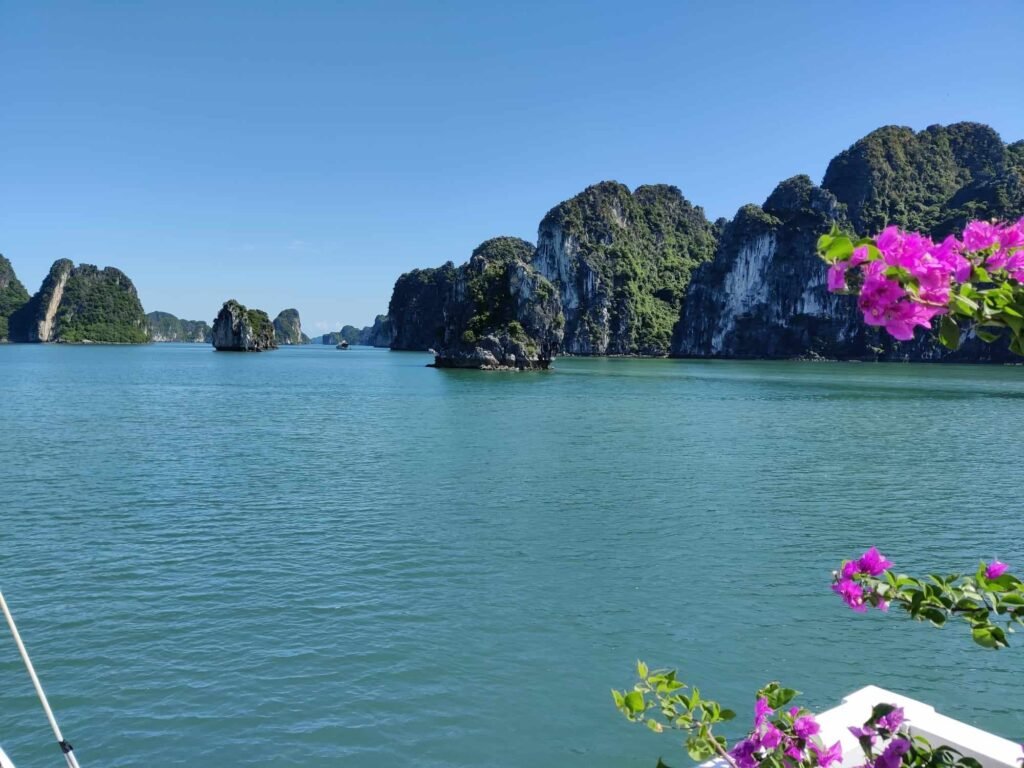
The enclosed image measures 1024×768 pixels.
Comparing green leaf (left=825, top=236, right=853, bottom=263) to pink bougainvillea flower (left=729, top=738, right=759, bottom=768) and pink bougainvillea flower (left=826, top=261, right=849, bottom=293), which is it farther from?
pink bougainvillea flower (left=729, top=738, right=759, bottom=768)

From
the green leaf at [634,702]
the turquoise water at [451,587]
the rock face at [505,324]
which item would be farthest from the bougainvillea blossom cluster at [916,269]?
the rock face at [505,324]

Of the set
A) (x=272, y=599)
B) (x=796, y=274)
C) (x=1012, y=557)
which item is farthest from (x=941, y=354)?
(x=272, y=599)

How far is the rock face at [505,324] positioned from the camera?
114 m

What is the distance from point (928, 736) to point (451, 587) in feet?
32.2

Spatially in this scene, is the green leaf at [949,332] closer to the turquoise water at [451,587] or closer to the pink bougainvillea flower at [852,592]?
the pink bougainvillea flower at [852,592]

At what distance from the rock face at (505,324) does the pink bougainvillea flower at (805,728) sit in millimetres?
109818

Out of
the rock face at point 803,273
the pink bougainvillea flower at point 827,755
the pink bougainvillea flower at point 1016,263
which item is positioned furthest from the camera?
the rock face at point 803,273

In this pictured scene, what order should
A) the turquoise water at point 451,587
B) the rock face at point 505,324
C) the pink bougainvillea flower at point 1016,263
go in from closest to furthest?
the pink bougainvillea flower at point 1016,263
the turquoise water at point 451,587
the rock face at point 505,324

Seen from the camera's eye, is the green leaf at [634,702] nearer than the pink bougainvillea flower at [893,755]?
No

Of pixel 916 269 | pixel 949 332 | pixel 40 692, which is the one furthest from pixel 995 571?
pixel 40 692

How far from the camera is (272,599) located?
13430 millimetres

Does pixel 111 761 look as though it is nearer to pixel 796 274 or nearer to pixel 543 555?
pixel 543 555

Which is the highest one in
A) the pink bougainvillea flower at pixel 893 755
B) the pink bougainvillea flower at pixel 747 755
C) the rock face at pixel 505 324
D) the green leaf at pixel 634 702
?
the rock face at pixel 505 324

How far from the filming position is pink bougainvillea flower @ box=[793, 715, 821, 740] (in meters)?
3.92
